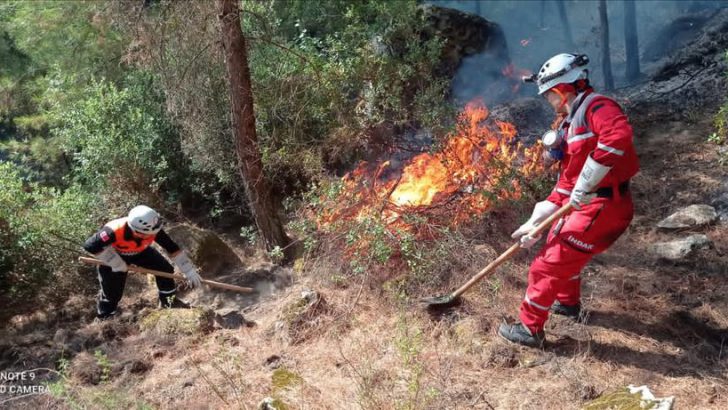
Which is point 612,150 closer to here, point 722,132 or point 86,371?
point 722,132

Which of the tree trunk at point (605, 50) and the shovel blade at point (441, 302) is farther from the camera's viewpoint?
the tree trunk at point (605, 50)

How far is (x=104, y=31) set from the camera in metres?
10.5

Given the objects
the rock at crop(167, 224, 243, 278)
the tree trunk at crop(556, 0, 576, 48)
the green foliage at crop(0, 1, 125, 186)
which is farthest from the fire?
the tree trunk at crop(556, 0, 576, 48)

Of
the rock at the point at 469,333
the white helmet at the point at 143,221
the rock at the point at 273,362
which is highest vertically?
the white helmet at the point at 143,221

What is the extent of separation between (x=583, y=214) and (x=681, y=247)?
7.78 feet

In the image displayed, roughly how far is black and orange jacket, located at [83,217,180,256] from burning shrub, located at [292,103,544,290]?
1675mm

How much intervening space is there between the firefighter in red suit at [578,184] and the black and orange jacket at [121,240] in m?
4.10

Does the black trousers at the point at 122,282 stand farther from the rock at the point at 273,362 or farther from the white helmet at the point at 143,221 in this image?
the rock at the point at 273,362

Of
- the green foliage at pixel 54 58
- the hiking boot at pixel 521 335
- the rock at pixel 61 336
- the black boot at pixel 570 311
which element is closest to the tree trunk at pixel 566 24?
the green foliage at pixel 54 58

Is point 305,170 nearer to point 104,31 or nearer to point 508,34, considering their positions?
point 104,31

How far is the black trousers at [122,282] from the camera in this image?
20.3ft

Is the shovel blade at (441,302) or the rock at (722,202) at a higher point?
the shovel blade at (441,302)

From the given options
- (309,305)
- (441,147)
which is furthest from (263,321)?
(441,147)

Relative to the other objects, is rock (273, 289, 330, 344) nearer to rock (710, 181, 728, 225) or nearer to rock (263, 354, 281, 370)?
rock (263, 354, 281, 370)
